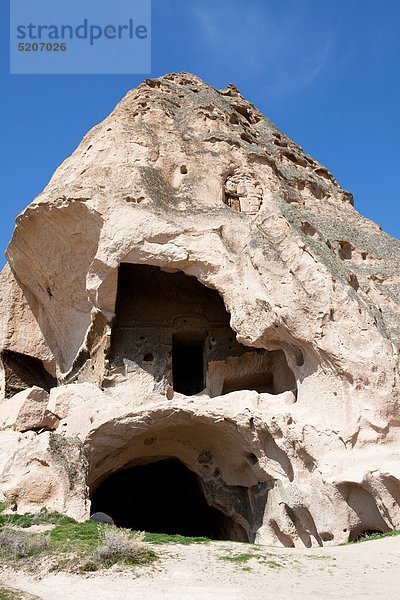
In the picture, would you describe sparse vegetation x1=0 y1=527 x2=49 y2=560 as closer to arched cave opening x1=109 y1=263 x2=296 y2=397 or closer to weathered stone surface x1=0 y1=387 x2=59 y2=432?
weathered stone surface x1=0 y1=387 x2=59 y2=432

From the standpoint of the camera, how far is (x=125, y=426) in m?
11.5

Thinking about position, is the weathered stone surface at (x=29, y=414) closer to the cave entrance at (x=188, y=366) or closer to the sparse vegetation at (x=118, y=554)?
the cave entrance at (x=188, y=366)

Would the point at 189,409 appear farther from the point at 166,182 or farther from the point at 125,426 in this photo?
the point at 166,182

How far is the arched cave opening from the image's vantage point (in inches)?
508

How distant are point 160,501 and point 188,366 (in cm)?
365

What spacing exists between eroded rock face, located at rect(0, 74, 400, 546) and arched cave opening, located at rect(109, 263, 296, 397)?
0.04 meters

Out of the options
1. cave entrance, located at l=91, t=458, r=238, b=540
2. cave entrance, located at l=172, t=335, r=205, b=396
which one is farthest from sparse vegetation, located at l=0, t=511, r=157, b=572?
cave entrance, located at l=172, t=335, r=205, b=396

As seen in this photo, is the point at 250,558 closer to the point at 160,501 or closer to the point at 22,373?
the point at 160,501

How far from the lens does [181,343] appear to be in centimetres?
1427

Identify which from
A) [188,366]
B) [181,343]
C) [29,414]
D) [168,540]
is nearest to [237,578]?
[168,540]

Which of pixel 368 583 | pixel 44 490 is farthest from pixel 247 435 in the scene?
pixel 368 583

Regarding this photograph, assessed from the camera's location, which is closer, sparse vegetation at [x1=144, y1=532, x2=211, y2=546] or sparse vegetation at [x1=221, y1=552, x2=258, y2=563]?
sparse vegetation at [x1=221, y1=552, x2=258, y2=563]

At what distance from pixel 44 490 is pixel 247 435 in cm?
377

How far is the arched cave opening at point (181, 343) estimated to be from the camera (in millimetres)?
12898
